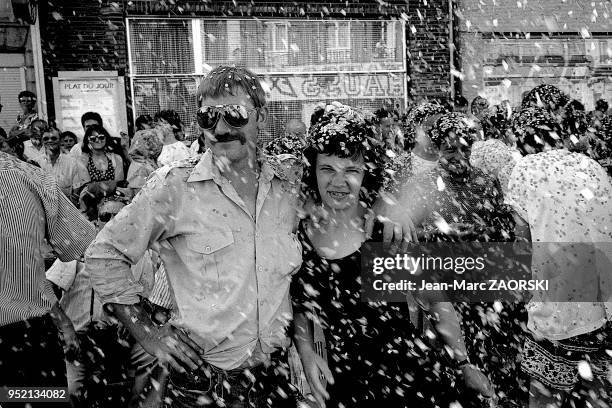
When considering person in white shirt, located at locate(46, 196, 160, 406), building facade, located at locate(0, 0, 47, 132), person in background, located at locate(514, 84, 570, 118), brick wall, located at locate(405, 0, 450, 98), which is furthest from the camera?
brick wall, located at locate(405, 0, 450, 98)

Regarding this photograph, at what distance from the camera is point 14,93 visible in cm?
1113

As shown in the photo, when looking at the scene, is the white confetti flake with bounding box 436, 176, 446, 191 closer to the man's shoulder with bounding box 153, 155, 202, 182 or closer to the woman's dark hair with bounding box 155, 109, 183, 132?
the man's shoulder with bounding box 153, 155, 202, 182

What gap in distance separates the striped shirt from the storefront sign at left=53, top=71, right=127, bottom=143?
8.20 meters

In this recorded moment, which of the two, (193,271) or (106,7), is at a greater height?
(106,7)

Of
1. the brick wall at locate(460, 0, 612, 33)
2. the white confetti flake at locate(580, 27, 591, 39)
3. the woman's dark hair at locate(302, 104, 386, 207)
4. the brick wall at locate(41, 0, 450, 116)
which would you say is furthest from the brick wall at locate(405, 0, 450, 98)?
the woman's dark hair at locate(302, 104, 386, 207)

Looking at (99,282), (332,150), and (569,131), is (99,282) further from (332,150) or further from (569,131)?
(569,131)

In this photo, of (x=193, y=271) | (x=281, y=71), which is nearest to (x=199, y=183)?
(x=193, y=271)

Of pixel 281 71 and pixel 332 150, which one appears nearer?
pixel 332 150

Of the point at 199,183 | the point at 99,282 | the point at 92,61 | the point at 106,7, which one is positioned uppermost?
the point at 106,7

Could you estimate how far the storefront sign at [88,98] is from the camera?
11273 mm

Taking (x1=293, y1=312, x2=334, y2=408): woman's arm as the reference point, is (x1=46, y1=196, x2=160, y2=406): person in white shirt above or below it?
below

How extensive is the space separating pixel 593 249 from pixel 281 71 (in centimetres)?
955

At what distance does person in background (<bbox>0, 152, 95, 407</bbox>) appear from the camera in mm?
3266

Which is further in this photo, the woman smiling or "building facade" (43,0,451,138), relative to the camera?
"building facade" (43,0,451,138)
